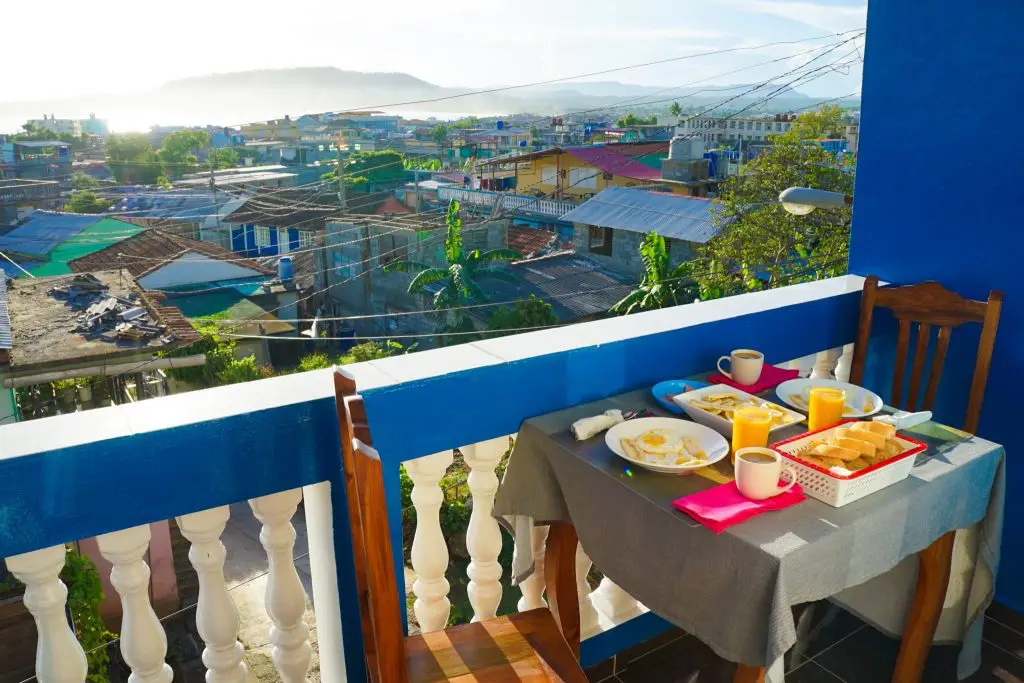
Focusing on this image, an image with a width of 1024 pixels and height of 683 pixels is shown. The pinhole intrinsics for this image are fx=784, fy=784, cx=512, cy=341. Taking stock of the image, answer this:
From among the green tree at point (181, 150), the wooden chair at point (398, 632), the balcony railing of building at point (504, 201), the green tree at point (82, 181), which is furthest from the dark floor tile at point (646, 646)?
the green tree at point (181, 150)

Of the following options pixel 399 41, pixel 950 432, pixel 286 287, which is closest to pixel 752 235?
pixel 286 287

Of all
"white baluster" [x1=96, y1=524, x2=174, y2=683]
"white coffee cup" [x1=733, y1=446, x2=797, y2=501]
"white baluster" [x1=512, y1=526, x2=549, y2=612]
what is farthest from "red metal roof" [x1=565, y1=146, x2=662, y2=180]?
"white baluster" [x1=96, y1=524, x2=174, y2=683]

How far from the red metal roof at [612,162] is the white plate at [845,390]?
76.9 feet

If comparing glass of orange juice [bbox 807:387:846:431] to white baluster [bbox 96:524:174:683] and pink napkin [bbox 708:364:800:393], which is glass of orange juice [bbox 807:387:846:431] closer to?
pink napkin [bbox 708:364:800:393]

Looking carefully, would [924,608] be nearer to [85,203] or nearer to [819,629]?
[819,629]

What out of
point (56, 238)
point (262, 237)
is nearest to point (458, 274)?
point (56, 238)

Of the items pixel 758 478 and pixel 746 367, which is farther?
pixel 746 367

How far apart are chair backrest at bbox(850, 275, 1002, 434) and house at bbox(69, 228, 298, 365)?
55.0ft

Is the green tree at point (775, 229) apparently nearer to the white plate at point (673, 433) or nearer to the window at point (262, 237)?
the white plate at point (673, 433)

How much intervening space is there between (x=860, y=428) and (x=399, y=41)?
236 ft

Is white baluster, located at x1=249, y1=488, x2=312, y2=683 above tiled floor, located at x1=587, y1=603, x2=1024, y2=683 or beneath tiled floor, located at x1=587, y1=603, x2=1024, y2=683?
above

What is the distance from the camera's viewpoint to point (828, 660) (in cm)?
180

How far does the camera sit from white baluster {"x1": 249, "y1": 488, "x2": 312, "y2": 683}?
4.19 feet

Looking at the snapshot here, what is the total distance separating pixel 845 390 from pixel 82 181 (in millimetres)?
30263
